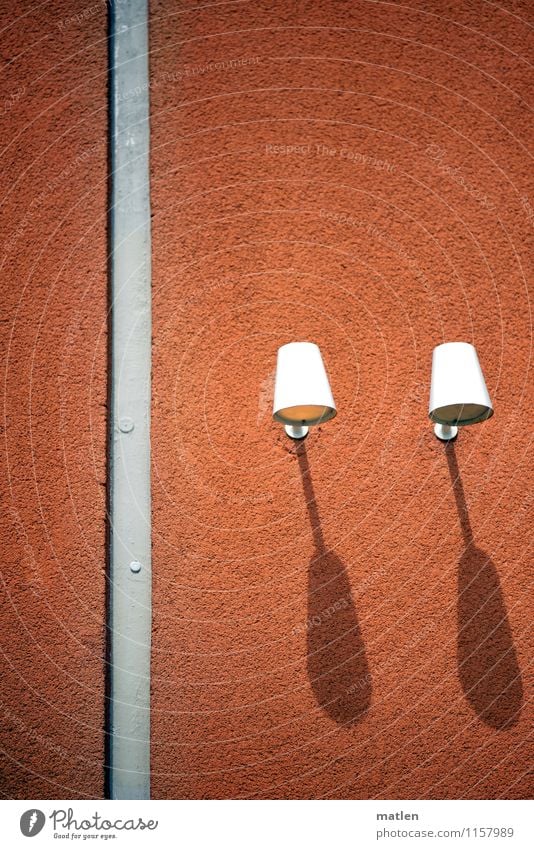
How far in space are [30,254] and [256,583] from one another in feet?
4.06

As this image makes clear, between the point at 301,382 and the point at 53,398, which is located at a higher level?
the point at 53,398

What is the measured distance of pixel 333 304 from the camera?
238cm

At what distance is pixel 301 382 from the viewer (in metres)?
2.05

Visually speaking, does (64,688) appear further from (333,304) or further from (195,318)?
(333,304)

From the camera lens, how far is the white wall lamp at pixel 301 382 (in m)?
2.04
